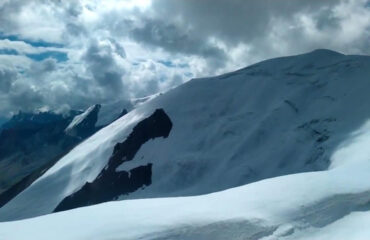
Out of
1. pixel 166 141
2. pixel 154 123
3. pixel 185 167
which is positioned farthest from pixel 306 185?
pixel 154 123

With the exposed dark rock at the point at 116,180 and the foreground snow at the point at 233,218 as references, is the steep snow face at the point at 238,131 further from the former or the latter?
the foreground snow at the point at 233,218

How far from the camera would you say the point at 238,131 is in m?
106

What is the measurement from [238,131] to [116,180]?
27.9m

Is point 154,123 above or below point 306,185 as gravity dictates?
above

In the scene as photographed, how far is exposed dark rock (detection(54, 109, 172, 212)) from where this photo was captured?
98.2 metres

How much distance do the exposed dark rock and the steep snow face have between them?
1497 mm

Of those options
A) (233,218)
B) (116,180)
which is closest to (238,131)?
(116,180)

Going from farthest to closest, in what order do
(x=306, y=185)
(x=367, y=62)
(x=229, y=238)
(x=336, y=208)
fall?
(x=367, y=62) < (x=306, y=185) < (x=336, y=208) < (x=229, y=238)

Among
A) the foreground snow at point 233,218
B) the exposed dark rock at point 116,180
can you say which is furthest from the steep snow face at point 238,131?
the foreground snow at point 233,218

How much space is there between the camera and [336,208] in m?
16.9

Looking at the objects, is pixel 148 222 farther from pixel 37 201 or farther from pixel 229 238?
pixel 37 201

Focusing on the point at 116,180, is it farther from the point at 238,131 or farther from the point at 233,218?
the point at 233,218

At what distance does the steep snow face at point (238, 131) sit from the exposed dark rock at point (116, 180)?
4.91 feet

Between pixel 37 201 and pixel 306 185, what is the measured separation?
96.8 m
